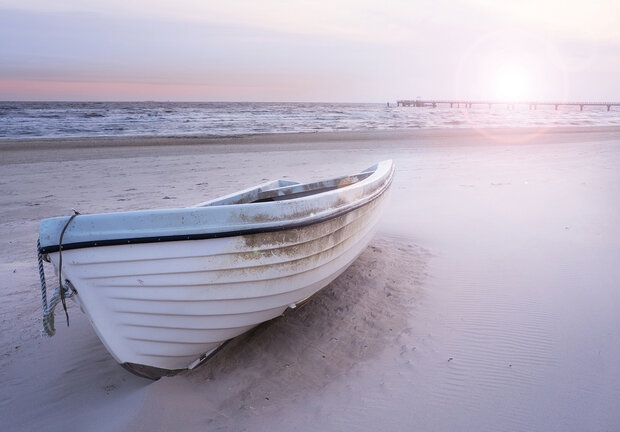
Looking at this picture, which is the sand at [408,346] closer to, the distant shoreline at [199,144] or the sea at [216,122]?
the distant shoreline at [199,144]

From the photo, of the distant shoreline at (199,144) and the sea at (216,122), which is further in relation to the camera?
the sea at (216,122)

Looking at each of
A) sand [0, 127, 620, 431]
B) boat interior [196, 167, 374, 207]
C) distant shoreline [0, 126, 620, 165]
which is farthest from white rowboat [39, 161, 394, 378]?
distant shoreline [0, 126, 620, 165]

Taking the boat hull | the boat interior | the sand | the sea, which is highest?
the sea

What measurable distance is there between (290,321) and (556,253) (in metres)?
3.63

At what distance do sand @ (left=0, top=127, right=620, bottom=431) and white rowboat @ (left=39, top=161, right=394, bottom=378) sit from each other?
42 centimetres

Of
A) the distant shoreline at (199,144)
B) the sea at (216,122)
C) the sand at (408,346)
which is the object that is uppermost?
the sea at (216,122)

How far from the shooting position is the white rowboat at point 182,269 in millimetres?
2486

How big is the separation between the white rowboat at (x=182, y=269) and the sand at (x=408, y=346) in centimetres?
42

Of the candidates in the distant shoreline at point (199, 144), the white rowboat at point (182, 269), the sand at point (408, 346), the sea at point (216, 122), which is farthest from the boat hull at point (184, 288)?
the sea at point (216, 122)

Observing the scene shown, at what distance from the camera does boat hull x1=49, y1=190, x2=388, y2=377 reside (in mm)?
2527

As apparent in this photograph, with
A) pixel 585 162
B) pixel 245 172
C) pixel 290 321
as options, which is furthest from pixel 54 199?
pixel 585 162

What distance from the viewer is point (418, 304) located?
→ 419 centimetres

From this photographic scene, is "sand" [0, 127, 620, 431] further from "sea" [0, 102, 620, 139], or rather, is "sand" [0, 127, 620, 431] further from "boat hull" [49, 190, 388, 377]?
"sea" [0, 102, 620, 139]

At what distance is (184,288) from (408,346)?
6.41ft
